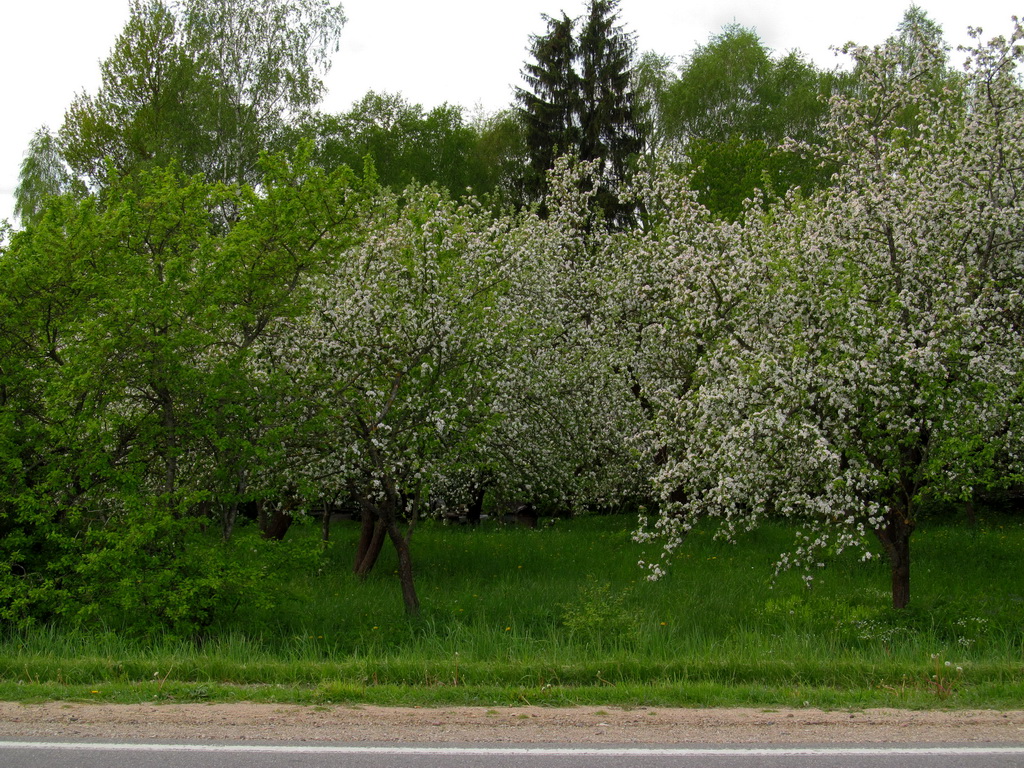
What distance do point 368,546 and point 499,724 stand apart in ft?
33.8

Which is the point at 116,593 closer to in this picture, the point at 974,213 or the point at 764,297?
the point at 764,297

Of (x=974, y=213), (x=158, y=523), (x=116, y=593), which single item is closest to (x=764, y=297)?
(x=974, y=213)

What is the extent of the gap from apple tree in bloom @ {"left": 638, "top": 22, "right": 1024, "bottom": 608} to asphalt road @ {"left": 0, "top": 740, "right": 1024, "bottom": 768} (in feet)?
12.3

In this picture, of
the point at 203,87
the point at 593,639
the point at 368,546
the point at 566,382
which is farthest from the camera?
the point at 203,87

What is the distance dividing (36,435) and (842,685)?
31.2 feet

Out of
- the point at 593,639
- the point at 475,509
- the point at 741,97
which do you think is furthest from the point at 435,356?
the point at 741,97

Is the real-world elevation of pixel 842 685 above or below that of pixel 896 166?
below

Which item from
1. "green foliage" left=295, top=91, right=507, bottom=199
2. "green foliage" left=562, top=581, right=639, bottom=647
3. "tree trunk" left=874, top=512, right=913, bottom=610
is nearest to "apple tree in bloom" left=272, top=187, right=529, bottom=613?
"green foliage" left=562, top=581, right=639, bottom=647

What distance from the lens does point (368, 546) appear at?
16.5 metres

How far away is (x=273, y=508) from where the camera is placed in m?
16.3

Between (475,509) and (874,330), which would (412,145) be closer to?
(475,509)

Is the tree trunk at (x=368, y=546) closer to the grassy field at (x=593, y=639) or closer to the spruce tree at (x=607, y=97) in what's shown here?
the grassy field at (x=593, y=639)

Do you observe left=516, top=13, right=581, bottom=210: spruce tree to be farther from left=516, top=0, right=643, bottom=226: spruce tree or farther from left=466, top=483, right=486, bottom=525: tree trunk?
left=466, top=483, right=486, bottom=525: tree trunk

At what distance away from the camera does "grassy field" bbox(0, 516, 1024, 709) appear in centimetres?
730
